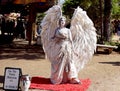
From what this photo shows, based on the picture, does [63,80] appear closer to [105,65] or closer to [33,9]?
[105,65]

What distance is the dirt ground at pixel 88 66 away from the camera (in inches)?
443

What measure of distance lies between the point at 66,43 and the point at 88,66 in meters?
4.54

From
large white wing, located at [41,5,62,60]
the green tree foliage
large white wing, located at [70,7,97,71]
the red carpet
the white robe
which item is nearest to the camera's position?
the red carpet

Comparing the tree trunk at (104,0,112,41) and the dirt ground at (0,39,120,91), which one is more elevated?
the tree trunk at (104,0,112,41)

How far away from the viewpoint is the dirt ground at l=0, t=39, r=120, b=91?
11263 mm

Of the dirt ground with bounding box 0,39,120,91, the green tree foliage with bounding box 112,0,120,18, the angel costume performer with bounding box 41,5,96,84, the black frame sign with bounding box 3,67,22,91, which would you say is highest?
the green tree foliage with bounding box 112,0,120,18

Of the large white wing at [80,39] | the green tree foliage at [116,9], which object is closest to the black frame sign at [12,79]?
the large white wing at [80,39]

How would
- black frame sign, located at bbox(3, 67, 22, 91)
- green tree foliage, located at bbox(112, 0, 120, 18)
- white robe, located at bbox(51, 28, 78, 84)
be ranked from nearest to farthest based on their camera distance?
black frame sign, located at bbox(3, 67, 22, 91)
white robe, located at bbox(51, 28, 78, 84)
green tree foliage, located at bbox(112, 0, 120, 18)

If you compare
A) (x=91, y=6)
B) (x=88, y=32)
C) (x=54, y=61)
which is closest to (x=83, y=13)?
(x=88, y=32)

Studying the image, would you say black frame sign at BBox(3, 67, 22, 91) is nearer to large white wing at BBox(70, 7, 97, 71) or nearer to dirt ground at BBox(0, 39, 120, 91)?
dirt ground at BBox(0, 39, 120, 91)

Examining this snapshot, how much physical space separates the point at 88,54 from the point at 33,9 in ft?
43.2

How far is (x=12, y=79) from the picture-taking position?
9.26 meters

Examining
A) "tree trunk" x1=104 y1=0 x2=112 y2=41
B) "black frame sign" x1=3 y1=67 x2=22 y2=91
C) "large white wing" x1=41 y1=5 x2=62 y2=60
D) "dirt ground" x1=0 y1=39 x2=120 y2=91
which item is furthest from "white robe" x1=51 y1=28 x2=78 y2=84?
"tree trunk" x1=104 y1=0 x2=112 y2=41

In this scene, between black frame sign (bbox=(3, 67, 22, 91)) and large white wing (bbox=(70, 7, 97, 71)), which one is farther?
large white wing (bbox=(70, 7, 97, 71))
